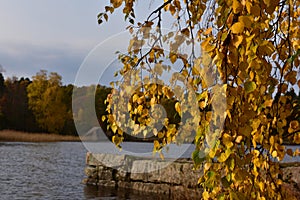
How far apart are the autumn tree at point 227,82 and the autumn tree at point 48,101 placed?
917 inches

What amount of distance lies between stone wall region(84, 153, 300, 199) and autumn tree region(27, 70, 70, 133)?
52.6 ft

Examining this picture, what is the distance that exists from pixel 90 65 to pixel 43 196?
5.68m

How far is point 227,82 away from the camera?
94cm

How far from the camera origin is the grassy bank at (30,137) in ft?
74.8

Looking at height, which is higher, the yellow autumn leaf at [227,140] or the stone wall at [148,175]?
the yellow autumn leaf at [227,140]

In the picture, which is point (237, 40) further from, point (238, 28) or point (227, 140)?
point (227, 140)

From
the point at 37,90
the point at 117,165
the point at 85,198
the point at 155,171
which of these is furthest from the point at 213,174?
the point at 37,90

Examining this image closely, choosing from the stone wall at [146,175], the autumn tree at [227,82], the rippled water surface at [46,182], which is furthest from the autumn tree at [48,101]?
the autumn tree at [227,82]

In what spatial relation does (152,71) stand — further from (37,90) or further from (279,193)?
(37,90)

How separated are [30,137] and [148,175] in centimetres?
1726

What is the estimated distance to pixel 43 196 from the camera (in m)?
6.95

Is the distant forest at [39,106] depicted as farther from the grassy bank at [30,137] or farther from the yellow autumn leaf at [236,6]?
the yellow autumn leaf at [236,6]

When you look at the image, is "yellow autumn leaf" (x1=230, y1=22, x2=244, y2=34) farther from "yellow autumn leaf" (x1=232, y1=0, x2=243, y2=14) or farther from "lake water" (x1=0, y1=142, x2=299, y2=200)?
"lake water" (x1=0, y1=142, x2=299, y2=200)

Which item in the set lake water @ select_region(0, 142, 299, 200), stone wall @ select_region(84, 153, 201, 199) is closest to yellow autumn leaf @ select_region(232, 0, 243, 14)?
lake water @ select_region(0, 142, 299, 200)
